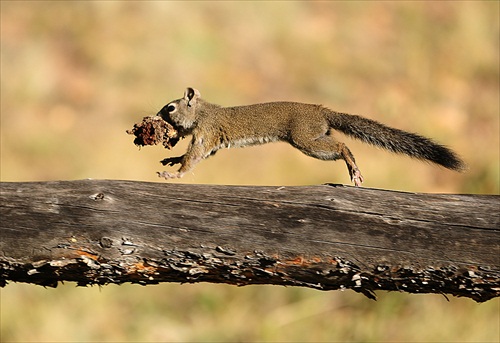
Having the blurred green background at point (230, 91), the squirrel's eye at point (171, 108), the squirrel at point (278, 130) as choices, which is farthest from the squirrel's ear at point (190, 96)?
the blurred green background at point (230, 91)

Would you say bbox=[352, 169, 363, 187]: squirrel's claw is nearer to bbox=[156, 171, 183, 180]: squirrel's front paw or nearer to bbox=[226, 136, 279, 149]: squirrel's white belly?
bbox=[226, 136, 279, 149]: squirrel's white belly

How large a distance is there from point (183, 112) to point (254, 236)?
2610mm

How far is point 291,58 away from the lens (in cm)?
1355

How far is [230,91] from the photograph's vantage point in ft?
41.5

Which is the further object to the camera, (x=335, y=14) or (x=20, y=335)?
(x=335, y=14)

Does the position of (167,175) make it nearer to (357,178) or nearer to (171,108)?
(171,108)

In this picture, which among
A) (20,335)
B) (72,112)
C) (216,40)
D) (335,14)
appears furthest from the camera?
(335,14)

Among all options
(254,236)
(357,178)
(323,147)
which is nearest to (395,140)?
(357,178)

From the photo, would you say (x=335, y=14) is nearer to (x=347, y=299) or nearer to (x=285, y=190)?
(x=347, y=299)

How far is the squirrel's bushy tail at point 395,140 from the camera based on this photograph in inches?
163

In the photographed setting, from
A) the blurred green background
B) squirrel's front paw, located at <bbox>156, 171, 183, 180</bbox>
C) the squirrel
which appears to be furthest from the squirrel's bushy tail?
the blurred green background

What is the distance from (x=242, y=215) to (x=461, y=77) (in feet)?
36.2

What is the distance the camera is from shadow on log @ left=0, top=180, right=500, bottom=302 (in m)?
3.16

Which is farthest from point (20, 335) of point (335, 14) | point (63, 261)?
point (335, 14)
